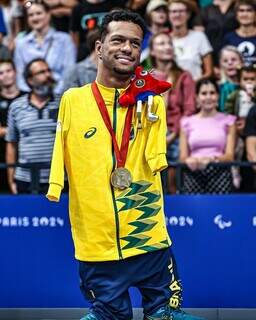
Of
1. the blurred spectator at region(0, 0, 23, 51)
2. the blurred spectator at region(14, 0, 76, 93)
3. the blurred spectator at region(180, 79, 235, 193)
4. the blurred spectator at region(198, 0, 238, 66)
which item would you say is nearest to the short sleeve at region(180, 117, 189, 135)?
the blurred spectator at region(180, 79, 235, 193)

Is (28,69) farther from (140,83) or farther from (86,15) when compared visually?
(140,83)

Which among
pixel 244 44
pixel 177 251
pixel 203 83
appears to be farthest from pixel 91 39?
pixel 177 251

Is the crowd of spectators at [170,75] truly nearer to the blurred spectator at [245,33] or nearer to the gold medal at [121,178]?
the blurred spectator at [245,33]

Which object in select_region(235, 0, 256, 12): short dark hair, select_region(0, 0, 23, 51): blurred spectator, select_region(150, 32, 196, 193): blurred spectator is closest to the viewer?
select_region(150, 32, 196, 193): blurred spectator

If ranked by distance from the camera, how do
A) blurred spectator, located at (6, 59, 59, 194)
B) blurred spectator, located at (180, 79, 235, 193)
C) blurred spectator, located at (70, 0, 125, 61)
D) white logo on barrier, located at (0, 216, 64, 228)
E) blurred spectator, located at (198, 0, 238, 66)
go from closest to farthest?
1. white logo on barrier, located at (0, 216, 64, 228)
2. blurred spectator, located at (180, 79, 235, 193)
3. blurred spectator, located at (6, 59, 59, 194)
4. blurred spectator, located at (198, 0, 238, 66)
5. blurred spectator, located at (70, 0, 125, 61)

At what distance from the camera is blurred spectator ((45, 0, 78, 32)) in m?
10.1

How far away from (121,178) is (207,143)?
12.1 ft

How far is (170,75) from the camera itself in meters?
9.21

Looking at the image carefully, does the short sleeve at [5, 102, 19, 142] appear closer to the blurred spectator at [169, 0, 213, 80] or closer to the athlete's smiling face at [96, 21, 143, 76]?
the blurred spectator at [169, 0, 213, 80]

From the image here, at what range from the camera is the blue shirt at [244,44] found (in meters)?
9.34

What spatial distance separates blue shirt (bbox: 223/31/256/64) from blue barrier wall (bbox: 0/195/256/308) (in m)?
2.44

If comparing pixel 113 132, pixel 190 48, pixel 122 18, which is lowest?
pixel 113 132

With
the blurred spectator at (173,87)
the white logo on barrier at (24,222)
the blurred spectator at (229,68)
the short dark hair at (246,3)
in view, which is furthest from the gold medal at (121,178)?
the short dark hair at (246,3)

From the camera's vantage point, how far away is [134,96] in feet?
16.8
